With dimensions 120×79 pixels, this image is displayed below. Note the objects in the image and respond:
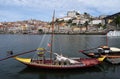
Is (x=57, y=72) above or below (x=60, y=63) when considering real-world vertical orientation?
below

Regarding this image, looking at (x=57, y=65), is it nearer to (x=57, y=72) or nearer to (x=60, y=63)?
(x=60, y=63)

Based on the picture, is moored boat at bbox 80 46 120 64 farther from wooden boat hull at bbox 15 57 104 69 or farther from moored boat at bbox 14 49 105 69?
moored boat at bbox 14 49 105 69

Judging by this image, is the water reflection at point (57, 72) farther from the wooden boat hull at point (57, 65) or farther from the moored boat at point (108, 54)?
the moored boat at point (108, 54)

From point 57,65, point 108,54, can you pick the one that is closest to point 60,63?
point 57,65

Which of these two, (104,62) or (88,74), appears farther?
(104,62)

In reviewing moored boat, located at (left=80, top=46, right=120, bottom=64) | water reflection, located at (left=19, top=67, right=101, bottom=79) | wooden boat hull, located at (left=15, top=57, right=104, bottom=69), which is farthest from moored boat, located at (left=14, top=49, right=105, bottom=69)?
moored boat, located at (left=80, top=46, right=120, bottom=64)

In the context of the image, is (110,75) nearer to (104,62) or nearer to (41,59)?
(104,62)

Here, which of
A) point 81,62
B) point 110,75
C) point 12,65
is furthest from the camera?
point 12,65

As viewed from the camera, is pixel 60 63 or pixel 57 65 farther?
pixel 60 63

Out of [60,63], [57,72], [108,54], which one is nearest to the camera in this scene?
[57,72]

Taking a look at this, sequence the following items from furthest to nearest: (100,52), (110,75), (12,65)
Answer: (100,52), (12,65), (110,75)

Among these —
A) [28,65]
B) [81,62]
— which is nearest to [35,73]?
[28,65]

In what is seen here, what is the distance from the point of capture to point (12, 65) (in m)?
36.9

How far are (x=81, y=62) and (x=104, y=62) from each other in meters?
5.65
